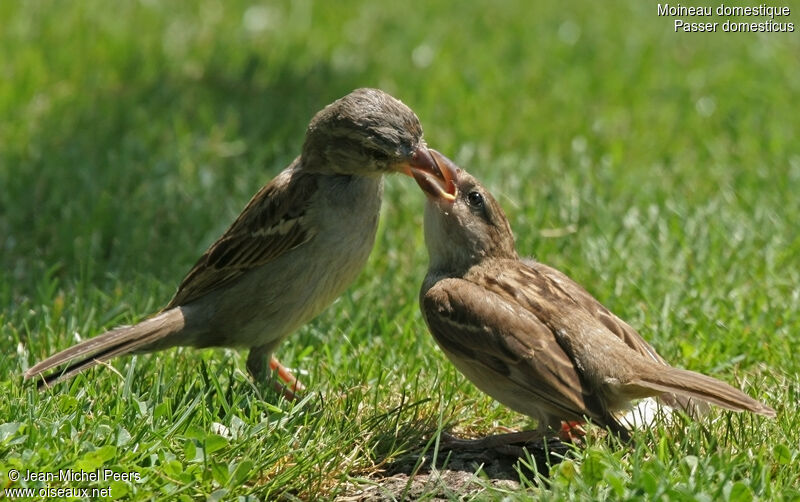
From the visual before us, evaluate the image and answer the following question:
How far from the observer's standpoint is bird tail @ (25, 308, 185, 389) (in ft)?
16.8

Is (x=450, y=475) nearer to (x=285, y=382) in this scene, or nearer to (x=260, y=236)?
(x=285, y=382)

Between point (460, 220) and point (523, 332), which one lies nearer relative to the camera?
point (523, 332)

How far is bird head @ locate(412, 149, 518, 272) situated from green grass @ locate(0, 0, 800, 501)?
586 millimetres

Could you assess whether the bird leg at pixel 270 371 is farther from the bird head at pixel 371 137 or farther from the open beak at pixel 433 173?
the open beak at pixel 433 173

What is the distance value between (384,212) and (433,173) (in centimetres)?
248

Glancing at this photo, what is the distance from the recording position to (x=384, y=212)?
26.0 feet

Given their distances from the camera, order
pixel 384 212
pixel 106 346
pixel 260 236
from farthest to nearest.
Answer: pixel 384 212, pixel 260 236, pixel 106 346

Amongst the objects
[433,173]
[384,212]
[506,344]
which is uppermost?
[433,173]

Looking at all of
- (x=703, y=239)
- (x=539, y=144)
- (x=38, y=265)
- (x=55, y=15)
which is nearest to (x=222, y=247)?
(x=38, y=265)

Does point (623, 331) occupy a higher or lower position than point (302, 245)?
lower

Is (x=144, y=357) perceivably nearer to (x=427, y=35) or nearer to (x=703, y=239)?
(x=703, y=239)

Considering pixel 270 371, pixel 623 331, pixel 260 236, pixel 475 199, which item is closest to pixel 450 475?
pixel 623 331

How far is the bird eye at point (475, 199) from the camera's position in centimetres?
557

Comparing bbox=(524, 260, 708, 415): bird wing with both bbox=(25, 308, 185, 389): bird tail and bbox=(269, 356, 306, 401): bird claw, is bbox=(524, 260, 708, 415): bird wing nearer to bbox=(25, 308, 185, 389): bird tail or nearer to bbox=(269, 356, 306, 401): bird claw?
bbox=(269, 356, 306, 401): bird claw
